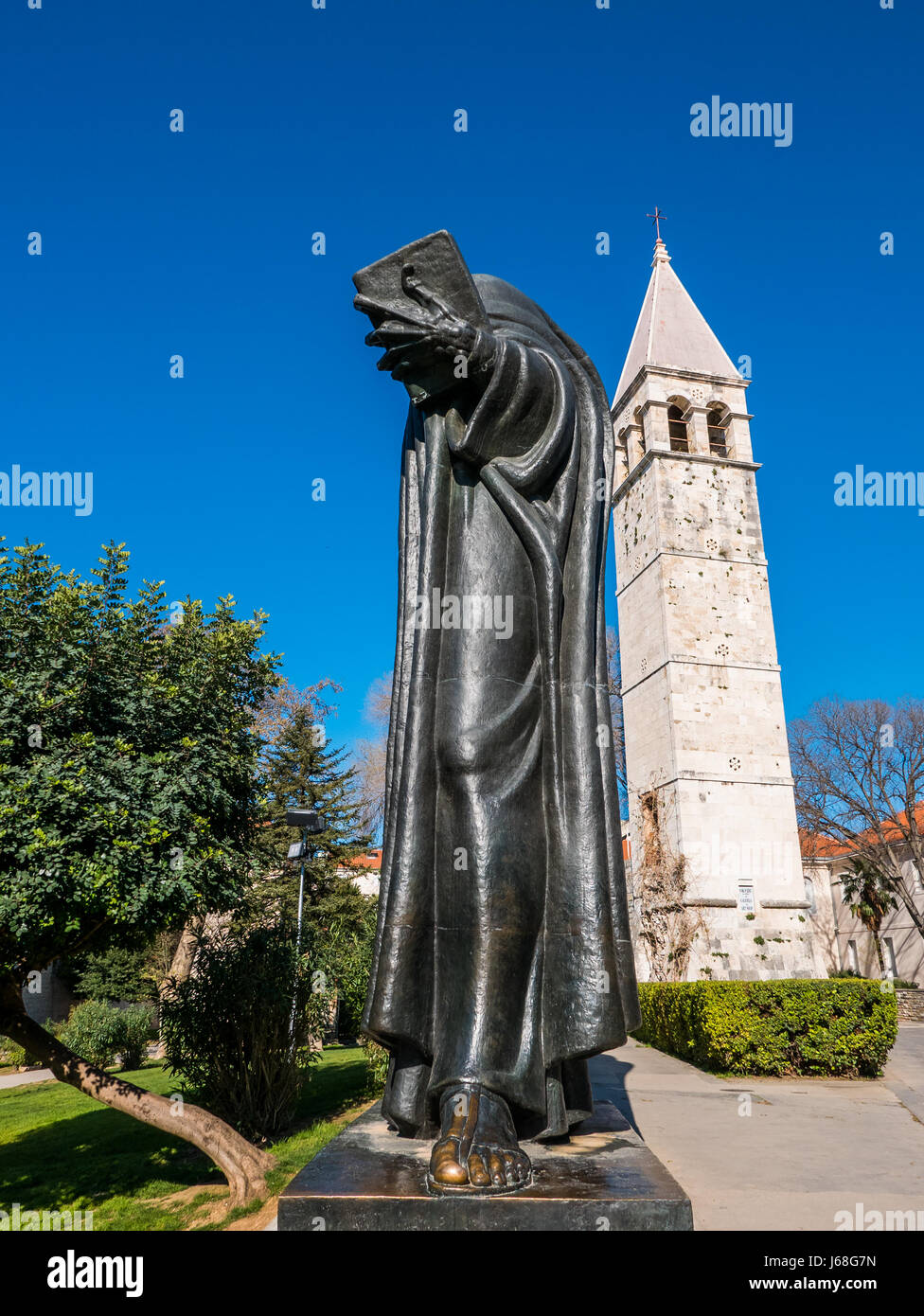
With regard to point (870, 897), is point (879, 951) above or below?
below

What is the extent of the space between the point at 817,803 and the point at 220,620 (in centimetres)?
2863

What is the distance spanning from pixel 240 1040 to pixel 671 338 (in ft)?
106

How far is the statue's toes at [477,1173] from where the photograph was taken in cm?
201

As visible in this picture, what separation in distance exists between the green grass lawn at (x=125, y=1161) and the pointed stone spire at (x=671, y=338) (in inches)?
1135

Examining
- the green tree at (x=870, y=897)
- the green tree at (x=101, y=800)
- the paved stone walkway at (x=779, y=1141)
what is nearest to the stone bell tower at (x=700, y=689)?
the green tree at (x=870, y=897)

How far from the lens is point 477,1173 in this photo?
2035 mm

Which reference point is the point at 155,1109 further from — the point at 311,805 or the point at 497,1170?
the point at 311,805

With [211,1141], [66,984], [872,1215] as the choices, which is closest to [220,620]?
[211,1141]

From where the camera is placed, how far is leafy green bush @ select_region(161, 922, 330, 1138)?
11508 millimetres

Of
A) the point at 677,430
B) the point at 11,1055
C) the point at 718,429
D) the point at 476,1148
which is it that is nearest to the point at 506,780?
the point at 476,1148

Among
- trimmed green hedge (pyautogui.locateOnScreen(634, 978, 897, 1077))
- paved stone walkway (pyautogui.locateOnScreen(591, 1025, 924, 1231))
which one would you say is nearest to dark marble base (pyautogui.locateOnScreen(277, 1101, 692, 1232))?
paved stone walkway (pyautogui.locateOnScreen(591, 1025, 924, 1231))

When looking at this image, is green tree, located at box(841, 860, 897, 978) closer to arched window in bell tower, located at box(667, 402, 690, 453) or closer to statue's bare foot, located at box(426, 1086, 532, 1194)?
arched window in bell tower, located at box(667, 402, 690, 453)

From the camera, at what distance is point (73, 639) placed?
32.6ft

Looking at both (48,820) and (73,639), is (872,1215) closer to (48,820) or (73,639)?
(48,820)
